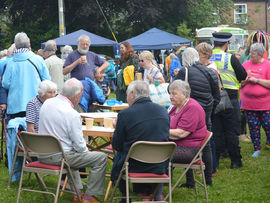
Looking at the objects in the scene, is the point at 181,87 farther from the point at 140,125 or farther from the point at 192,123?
the point at 140,125

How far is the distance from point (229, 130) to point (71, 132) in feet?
9.50

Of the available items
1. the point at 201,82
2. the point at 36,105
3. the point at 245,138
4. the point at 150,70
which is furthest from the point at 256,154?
the point at 36,105

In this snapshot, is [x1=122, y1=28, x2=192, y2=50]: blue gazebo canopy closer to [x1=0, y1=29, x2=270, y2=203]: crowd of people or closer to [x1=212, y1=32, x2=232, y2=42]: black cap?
[x1=0, y1=29, x2=270, y2=203]: crowd of people

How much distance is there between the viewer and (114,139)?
5223 mm

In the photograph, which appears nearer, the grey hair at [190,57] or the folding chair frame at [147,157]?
the folding chair frame at [147,157]

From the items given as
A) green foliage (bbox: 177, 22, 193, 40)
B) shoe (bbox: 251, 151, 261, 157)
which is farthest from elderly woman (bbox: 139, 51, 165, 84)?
green foliage (bbox: 177, 22, 193, 40)

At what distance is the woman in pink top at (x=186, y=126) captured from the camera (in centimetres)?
588

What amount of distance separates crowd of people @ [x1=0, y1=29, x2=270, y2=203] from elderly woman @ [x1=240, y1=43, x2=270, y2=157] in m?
0.02

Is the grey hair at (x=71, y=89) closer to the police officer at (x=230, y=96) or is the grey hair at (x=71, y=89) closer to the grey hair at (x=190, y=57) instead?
the grey hair at (x=190, y=57)

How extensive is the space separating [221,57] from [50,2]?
23.1 meters

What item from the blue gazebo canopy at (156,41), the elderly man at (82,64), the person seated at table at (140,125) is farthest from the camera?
the blue gazebo canopy at (156,41)

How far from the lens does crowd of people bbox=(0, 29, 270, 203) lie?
5.22 meters

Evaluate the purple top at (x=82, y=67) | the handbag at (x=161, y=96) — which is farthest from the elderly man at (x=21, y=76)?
the handbag at (x=161, y=96)

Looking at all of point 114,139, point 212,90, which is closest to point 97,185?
point 114,139
